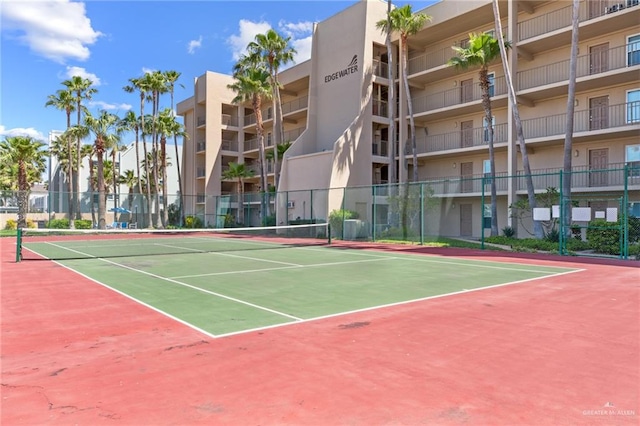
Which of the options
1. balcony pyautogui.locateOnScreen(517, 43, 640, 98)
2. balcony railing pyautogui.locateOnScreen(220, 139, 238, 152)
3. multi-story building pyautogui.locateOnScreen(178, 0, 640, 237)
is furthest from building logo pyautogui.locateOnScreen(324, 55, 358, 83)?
balcony railing pyautogui.locateOnScreen(220, 139, 238, 152)

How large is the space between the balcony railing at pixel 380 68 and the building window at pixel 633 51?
16.0 metres

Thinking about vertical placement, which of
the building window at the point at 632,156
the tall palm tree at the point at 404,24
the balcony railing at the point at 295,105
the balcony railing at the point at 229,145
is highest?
the tall palm tree at the point at 404,24

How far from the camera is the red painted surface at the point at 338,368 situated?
4020 millimetres

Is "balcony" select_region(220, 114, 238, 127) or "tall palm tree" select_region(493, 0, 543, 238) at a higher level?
"balcony" select_region(220, 114, 238, 127)

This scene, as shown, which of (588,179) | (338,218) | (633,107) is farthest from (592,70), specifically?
(338,218)

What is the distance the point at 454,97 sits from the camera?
33.5 meters

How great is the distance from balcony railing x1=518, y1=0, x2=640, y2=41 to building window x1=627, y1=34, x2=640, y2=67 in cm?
177

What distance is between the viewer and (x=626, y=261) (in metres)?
16.3

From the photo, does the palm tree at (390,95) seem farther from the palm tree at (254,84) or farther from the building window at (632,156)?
the building window at (632,156)

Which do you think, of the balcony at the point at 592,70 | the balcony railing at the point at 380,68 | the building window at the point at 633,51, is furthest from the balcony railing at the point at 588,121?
the balcony railing at the point at 380,68

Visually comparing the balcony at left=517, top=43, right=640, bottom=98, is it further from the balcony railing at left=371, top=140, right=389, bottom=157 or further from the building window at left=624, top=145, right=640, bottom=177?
the balcony railing at left=371, top=140, right=389, bottom=157

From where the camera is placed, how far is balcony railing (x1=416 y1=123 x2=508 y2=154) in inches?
1205

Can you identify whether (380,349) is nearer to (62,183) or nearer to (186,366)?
(186,366)

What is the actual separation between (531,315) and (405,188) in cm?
1820
